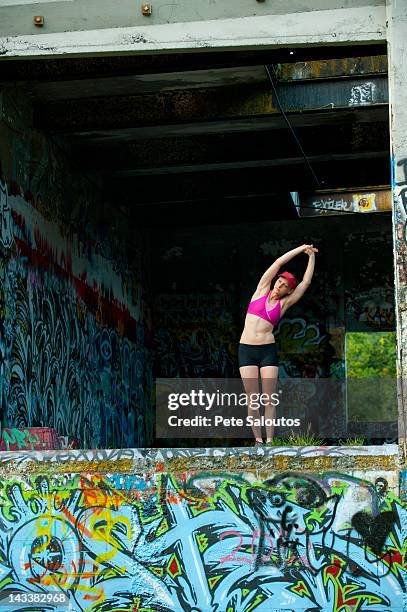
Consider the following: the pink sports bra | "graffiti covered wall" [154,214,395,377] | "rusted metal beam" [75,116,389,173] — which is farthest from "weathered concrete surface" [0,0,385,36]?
"graffiti covered wall" [154,214,395,377]

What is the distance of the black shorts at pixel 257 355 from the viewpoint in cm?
1044

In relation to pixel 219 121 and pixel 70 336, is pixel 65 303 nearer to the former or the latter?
pixel 70 336

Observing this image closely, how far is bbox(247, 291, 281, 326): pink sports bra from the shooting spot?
10.6m

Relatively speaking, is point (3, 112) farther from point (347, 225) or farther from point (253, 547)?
point (347, 225)

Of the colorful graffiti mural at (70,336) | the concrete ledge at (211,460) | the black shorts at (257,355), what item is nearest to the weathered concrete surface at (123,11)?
the colorful graffiti mural at (70,336)

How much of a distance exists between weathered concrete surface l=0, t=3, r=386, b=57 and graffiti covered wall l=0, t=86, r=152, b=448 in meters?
2.63

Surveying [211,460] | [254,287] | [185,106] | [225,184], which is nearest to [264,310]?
[211,460]

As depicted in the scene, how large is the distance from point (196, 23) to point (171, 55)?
3.73ft

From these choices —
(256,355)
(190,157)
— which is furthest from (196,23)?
(190,157)

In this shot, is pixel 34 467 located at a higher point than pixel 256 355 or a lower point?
lower

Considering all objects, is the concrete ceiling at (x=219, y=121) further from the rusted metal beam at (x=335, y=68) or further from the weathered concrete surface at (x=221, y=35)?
the weathered concrete surface at (x=221, y=35)

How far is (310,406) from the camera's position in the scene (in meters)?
20.6

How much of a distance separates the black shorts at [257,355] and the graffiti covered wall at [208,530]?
6.53 feet

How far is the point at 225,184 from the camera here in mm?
16297
